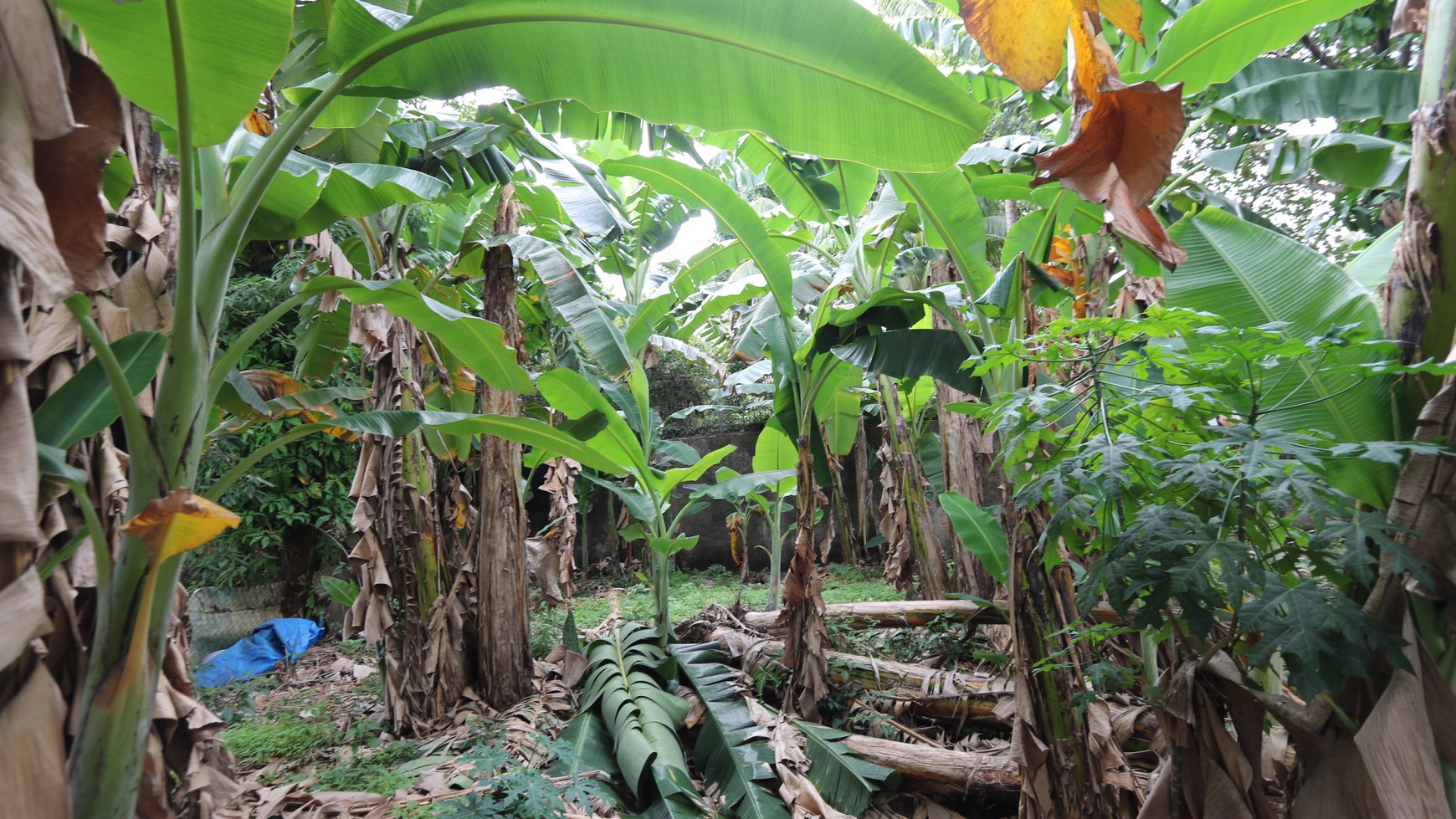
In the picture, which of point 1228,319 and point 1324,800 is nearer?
point 1324,800

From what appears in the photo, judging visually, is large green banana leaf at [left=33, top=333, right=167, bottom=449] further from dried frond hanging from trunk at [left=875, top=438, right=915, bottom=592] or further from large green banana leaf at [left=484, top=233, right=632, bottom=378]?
dried frond hanging from trunk at [left=875, top=438, right=915, bottom=592]

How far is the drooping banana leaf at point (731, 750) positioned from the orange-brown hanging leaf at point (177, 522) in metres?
1.78

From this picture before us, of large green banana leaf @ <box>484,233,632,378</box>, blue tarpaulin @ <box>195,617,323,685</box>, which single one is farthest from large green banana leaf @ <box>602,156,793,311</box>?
blue tarpaulin @ <box>195,617,323,685</box>

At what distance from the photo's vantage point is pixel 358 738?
8.46 ft

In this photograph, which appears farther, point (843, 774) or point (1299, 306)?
point (843, 774)

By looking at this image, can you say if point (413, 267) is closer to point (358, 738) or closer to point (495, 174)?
point (495, 174)

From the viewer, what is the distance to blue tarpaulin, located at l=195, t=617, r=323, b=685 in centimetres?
363

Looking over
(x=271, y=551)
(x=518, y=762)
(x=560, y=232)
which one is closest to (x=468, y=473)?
(x=271, y=551)

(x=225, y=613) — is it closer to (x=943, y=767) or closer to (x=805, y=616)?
(x=805, y=616)

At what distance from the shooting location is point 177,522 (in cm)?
Answer: 88

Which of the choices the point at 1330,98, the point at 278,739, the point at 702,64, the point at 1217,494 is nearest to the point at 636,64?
the point at 702,64

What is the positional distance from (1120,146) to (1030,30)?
21cm

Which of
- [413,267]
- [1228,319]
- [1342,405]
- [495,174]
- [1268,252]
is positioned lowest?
[1342,405]

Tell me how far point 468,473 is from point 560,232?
2.90 metres
